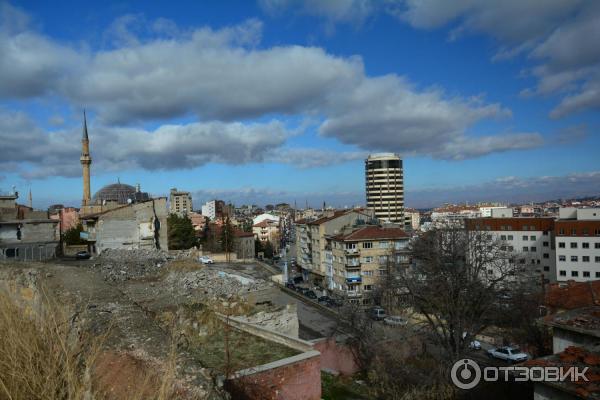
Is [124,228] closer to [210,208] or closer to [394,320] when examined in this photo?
[394,320]

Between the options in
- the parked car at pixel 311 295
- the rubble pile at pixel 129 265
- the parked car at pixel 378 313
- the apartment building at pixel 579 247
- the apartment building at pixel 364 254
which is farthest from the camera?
the apartment building at pixel 579 247

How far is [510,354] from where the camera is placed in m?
20.5

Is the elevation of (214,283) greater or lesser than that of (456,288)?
greater

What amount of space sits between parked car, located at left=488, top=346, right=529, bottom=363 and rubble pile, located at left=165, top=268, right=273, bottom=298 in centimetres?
1440

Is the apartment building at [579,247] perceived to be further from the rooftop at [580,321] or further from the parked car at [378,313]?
the rooftop at [580,321]

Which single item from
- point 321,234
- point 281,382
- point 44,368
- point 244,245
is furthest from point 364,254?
point 44,368

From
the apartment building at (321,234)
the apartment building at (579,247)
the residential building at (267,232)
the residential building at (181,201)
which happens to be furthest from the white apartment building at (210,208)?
the apartment building at (579,247)

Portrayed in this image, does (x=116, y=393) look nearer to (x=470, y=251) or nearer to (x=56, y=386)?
(x=56, y=386)

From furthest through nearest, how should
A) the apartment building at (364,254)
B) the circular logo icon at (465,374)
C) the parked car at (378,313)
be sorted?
the apartment building at (364,254), the parked car at (378,313), the circular logo icon at (465,374)

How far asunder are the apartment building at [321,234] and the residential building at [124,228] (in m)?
22.1

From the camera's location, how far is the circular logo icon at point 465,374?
13.6 meters

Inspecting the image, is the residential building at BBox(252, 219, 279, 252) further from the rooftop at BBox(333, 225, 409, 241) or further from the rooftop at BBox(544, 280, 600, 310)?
the rooftop at BBox(544, 280, 600, 310)

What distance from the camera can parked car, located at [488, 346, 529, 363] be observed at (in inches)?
803

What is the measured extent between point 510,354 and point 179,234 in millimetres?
27875
